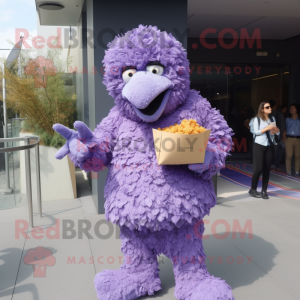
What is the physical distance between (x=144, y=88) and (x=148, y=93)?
0.12 ft

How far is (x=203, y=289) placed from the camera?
2.07m

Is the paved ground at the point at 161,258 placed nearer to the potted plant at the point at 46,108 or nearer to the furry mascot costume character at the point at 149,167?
the furry mascot costume character at the point at 149,167

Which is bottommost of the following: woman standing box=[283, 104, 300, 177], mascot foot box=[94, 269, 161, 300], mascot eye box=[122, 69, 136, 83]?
mascot foot box=[94, 269, 161, 300]

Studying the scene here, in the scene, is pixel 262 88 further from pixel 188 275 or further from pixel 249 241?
pixel 188 275

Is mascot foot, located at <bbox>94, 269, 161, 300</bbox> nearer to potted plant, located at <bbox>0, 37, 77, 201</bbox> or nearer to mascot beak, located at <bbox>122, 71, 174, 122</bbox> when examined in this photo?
mascot beak, located at <bbox>122, 71, 174, 122</bbox>

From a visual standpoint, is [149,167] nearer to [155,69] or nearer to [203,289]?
[155,69]

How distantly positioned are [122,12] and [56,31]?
2.99 m

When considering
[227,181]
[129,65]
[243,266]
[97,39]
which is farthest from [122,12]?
[227,181]

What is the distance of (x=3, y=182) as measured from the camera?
460 cm

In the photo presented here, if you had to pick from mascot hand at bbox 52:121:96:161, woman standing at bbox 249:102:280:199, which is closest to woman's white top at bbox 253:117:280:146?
woman standing at bbox 249:102:280:199

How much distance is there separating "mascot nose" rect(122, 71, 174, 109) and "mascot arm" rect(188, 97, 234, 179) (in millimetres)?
360

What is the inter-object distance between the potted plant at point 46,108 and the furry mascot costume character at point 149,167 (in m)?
2.98

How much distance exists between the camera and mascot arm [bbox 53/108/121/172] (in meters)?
2.00

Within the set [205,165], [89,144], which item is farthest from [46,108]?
[205,165]
